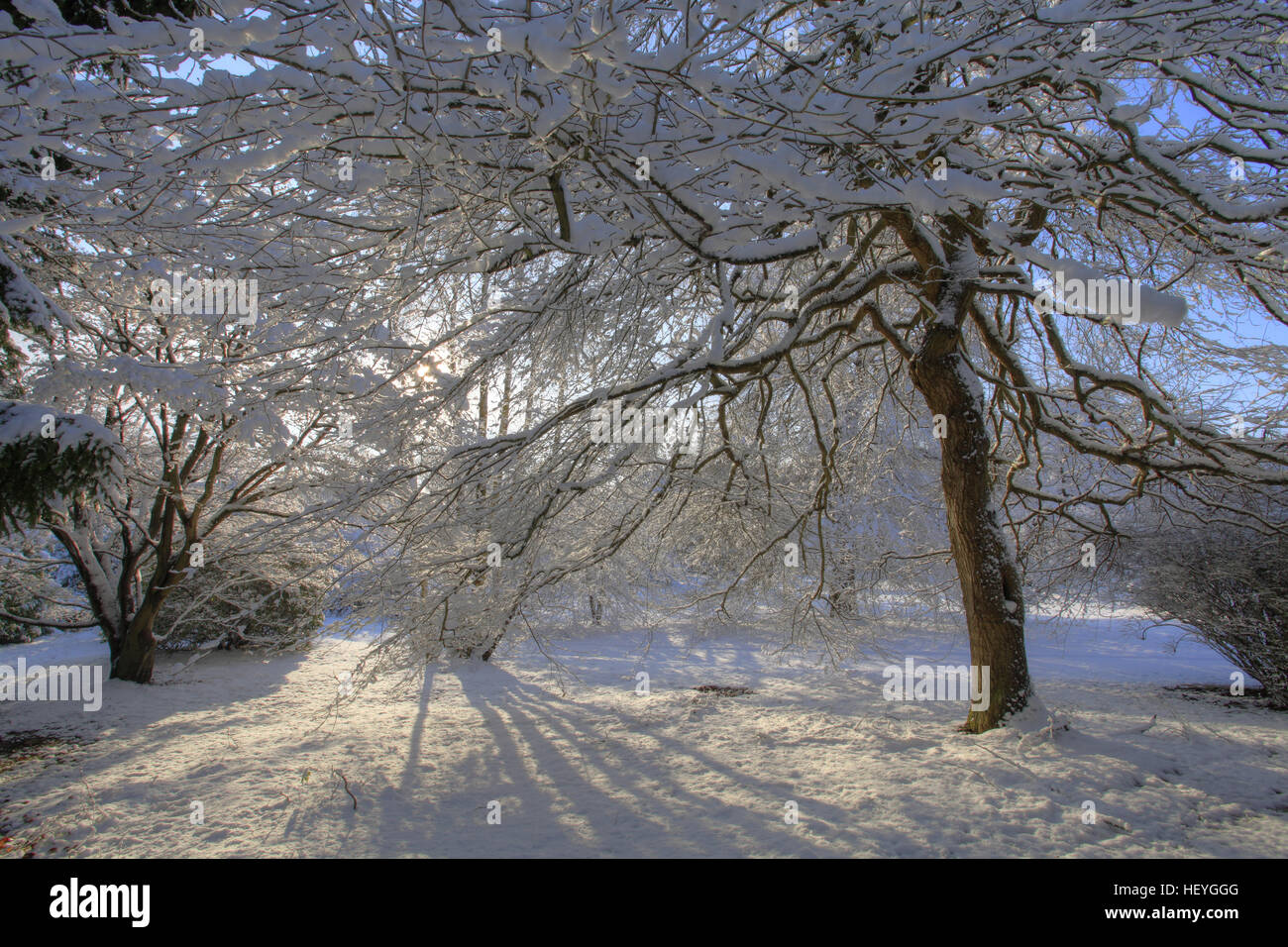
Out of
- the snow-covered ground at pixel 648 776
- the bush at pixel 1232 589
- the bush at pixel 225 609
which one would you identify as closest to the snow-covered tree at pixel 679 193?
the snow-covered ground at pixel 648 776

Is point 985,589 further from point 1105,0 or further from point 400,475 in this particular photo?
point 400,475

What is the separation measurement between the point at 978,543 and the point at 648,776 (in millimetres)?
3597

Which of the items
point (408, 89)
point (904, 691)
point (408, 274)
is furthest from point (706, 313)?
point (904, 691)

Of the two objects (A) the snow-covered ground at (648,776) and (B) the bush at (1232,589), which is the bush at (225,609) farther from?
(B) the bush at (1232,589)

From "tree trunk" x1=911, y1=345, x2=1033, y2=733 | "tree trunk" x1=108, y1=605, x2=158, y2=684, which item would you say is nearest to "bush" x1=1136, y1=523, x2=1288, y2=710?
"tree trunk" x1=911, y1=345, x2=1033, y2=733

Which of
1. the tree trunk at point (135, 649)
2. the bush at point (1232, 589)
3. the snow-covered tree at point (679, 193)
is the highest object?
the snow-covered tree at point (679, 193)

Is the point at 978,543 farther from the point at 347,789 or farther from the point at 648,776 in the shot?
the point at 347,789

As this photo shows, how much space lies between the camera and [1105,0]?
3.64 metres

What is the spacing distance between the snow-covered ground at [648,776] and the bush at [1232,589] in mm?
667

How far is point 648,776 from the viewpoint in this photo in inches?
213

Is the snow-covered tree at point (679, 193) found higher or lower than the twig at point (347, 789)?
higher

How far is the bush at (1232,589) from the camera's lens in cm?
742

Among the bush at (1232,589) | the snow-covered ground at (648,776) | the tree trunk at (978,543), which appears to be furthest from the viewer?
the bush at (1232,589)

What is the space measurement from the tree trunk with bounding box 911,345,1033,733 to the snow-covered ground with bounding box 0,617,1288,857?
498 millimetres
